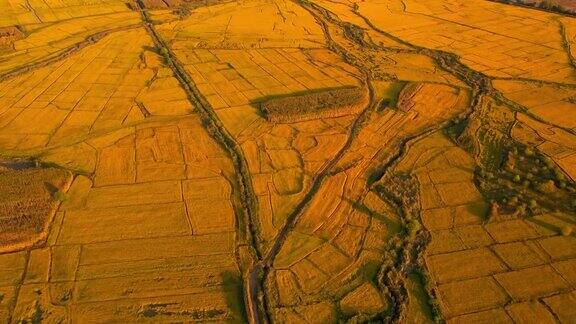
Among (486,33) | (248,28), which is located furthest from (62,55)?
(486,33)

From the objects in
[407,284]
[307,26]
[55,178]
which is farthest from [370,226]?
Answer: [307,26]

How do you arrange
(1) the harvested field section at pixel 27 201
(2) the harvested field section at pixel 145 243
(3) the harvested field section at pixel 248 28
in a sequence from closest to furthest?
(2) the harvested field section at pixel 145 243 → (1) the harvested field section at pixel 27 201 → (3) the harvested field section at pixel 248 28

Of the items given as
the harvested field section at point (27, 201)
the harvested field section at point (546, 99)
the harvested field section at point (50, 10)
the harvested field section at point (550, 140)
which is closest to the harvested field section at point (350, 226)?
the harvested field section at point (550, 140)

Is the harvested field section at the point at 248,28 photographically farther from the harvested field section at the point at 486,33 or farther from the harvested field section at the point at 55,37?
the harvested field section at the point at 486,33

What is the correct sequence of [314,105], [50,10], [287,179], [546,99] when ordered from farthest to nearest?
[50,10], [546,99], [314,105], [287,179]

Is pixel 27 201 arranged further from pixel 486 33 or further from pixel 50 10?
pixel 486 33

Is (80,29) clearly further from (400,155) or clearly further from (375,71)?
(400,155)
